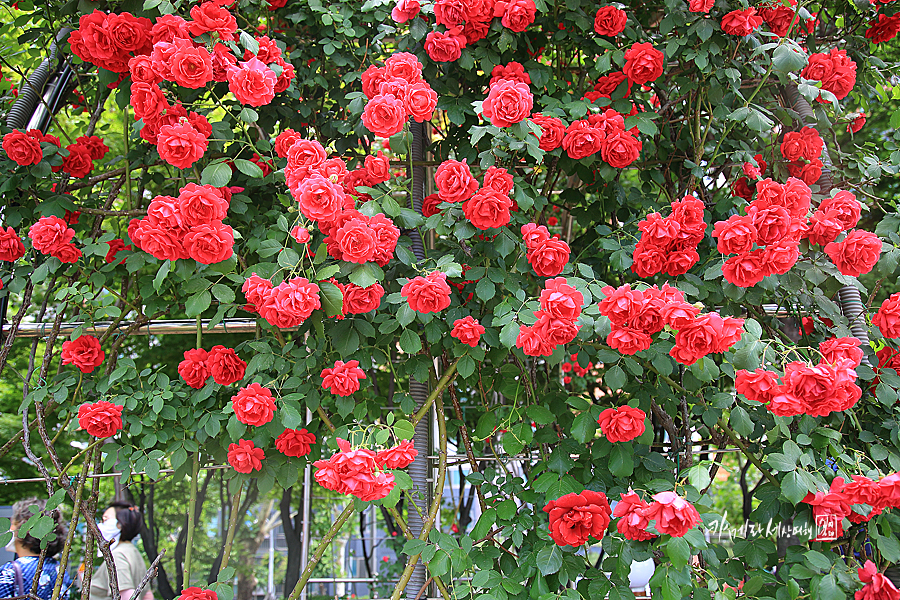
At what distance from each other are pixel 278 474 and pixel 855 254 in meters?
1.59

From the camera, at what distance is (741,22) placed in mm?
1604

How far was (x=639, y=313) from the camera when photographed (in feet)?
3.98

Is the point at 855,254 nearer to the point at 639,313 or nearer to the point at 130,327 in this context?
the point at 639,313

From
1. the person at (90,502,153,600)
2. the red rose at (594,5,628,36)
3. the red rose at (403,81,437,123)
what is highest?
the red rose at (594,5,628,36)

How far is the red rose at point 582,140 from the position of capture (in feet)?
5.17

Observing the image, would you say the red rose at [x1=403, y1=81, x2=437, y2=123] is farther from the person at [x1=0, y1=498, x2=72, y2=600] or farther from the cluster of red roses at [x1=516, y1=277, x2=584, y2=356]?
the person at [x1=0, y1=498, x2=72, y2=600]

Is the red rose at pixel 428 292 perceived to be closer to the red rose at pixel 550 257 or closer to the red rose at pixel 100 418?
the red rose at pixel 550 257

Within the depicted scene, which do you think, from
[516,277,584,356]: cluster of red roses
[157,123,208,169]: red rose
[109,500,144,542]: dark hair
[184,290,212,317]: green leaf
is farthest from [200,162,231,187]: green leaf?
[109,500,144,542]: dark hair

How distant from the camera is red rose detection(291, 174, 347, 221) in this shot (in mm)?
1264

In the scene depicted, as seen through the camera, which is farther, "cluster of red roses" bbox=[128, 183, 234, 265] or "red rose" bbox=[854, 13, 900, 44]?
"red rose" bbox=[854, 13, 900, 44]

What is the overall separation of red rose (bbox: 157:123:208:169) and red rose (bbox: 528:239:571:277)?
85cm

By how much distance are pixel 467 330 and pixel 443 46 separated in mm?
792

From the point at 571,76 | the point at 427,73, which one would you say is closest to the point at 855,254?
the point at 571,76

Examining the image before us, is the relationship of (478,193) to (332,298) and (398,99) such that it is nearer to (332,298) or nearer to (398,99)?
(398,99)
